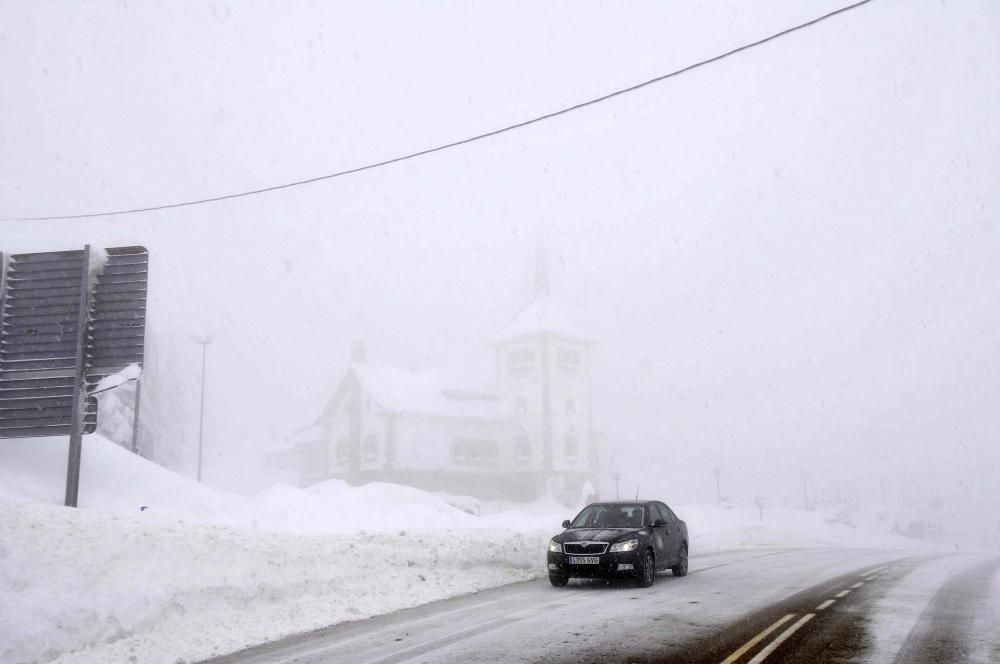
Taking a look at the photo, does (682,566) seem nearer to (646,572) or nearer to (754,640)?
(646,572)

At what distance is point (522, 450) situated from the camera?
203 feet

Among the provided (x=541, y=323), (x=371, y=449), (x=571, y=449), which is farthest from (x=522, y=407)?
(x=371, y=449)

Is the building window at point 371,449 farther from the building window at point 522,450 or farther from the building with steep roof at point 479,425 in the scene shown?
the building window at point 522,450

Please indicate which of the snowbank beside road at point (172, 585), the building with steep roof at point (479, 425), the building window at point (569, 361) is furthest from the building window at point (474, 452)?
the snowbank beside road at point (172, 585)

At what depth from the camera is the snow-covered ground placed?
8328 mm

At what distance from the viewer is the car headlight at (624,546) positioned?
12484 mm

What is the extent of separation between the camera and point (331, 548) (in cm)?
1276

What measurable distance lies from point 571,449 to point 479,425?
8.02 m

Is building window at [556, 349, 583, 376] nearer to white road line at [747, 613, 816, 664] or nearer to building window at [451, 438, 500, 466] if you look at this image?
building window at [451, 438, 500, 466]

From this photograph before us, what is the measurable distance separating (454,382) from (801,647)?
191 ft

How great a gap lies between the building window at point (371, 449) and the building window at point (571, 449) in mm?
15688

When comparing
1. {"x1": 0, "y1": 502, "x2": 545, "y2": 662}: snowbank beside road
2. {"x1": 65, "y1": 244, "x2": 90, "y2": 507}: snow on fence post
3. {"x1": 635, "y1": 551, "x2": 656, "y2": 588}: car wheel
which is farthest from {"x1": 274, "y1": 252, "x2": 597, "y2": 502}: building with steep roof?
{"x1": 635, "y1": 551, "x2": 656, "y2": 588}: car wheel

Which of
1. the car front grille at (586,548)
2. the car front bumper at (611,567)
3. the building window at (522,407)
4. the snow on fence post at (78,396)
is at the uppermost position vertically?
the building window at (522,407)

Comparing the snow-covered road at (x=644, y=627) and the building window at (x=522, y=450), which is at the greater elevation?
the building window at (x=522, y=450)
